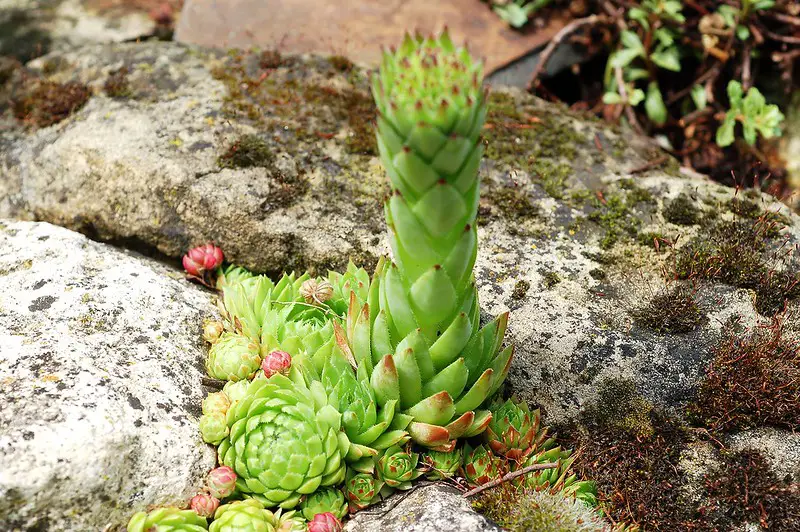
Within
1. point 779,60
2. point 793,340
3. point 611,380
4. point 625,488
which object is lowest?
point 625,488

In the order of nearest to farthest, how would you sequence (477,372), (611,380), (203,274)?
(477,372), (611,380), (203,274)

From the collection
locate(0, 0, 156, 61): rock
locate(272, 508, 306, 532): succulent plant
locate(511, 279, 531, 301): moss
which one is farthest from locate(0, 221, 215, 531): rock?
locate(0, 0, 156, 61): rock

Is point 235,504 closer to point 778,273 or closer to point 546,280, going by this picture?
point 546,280

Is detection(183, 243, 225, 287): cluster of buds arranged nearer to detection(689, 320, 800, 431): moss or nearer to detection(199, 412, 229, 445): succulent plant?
detection(199, 412, 229, 445): succulent plant

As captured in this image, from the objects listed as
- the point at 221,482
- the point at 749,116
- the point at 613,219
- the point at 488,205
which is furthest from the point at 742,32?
the point at 221,482

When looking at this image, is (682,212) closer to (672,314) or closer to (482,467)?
(672,314)

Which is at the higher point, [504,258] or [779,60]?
[779,60]

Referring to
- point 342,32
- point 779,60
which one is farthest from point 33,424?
point 779,60

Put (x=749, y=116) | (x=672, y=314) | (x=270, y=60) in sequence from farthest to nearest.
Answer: (x=749, y=116), (x=270, y=60), (x=672, y=314)
